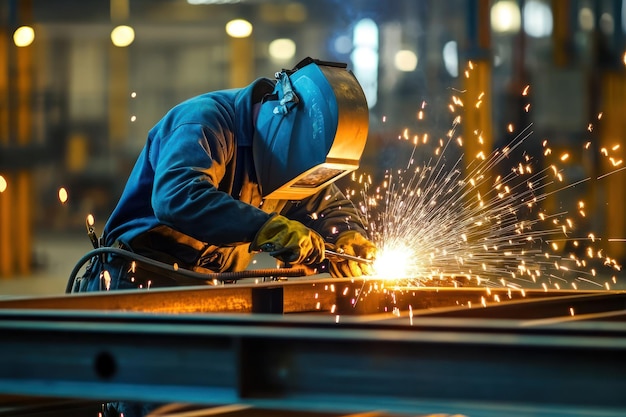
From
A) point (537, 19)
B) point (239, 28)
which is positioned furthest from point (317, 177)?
point (537, 19)

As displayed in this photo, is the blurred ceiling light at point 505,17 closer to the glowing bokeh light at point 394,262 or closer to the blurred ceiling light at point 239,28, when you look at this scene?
the blurred ceiling light at point 239,28

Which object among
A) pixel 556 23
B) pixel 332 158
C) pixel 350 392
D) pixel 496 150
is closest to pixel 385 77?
pixel 496 150

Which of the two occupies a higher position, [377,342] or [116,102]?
[116,102]

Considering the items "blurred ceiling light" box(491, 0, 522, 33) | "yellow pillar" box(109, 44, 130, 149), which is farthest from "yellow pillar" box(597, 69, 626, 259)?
"yellow pillar" box(109, 44, 130, 149)

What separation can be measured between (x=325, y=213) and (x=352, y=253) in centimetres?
30

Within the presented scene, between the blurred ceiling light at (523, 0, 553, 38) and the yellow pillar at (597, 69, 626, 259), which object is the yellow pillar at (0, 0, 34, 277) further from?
the yellow pillar at (597, 69, 626, 259)

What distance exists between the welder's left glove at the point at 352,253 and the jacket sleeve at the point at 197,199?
1.76 feet

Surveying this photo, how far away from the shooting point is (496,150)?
8047mm

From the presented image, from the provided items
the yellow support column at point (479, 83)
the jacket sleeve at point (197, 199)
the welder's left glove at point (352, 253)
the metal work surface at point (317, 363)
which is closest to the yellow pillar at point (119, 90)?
the yellow support column at point (479, 83)

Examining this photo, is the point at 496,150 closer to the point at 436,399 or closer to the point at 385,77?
the point at 385,77

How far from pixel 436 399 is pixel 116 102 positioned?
851cm

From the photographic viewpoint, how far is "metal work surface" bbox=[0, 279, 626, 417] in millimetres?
1554

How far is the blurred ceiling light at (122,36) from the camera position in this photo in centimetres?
978

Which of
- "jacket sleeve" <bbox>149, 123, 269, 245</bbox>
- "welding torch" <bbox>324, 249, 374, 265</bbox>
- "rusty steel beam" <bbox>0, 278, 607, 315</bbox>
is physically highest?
"jacket sleeve" <bbox>149, 123, 269, 245</bbox>
